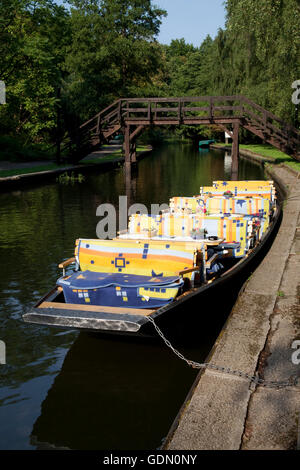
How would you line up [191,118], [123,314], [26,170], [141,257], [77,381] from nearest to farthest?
[123,314]
[77,381]
[141,257]
[191,118]
[26,170]

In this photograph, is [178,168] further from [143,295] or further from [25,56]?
[143,295]

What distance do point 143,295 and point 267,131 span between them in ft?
82.2

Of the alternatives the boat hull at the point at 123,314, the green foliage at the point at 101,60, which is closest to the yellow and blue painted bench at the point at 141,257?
the boat hull at the point at 123,314

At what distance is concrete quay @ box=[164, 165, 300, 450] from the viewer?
4691mm

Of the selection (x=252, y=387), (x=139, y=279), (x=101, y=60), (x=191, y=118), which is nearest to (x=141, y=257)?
(x=139, y=279)

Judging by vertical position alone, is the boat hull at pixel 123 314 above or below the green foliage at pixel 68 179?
below

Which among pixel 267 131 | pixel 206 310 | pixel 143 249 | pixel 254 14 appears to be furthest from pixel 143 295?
pixel 267 131

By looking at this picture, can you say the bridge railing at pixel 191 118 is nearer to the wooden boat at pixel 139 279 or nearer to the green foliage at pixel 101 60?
the green foliage at pixel 101 60

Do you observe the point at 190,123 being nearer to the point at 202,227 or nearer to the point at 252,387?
the point at 202,227

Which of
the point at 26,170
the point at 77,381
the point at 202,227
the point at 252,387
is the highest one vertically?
the point at 26,170

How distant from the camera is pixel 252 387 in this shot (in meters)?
5.58

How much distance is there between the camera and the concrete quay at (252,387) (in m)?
4.69

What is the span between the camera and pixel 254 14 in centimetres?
2200

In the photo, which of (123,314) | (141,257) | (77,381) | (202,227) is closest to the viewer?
(123,314)
